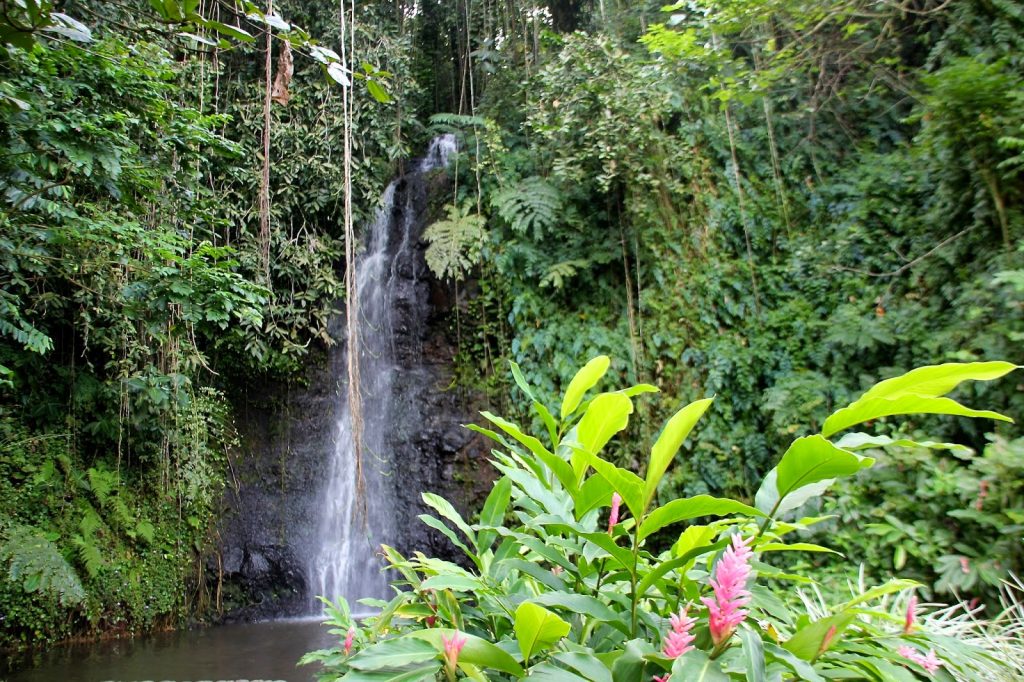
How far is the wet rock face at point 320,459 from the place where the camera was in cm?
641

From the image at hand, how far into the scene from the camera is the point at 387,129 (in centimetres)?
796

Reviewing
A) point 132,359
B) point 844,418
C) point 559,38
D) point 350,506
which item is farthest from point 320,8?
point 844,418

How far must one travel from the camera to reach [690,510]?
0.88 meters

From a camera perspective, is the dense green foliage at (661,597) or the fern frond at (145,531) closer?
the dense green foliage at (661,597)

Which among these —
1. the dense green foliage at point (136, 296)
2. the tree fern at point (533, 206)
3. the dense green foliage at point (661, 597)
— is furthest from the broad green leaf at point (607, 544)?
the tree fern at point (533, 206)

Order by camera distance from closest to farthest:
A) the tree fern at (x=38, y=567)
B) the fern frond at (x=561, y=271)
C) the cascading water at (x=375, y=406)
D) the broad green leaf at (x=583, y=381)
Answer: the broad green leaf at (x=583, y=381) < the tree fern at (x=38, y=567) < the cascading water at (x=375, y=406) < the fern frond at (x=561, y=271)

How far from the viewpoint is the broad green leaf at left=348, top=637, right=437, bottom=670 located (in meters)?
0.86

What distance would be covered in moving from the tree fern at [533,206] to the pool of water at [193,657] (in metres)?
4.46

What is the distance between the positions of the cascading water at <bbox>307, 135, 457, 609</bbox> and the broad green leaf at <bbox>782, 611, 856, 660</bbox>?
554 centimetres

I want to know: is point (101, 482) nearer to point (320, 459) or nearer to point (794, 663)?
point (320, 459)

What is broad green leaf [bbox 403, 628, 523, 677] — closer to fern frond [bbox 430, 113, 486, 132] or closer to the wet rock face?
the wet rock face

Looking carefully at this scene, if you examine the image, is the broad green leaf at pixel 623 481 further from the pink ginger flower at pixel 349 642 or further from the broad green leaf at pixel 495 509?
the pink ginger flower at pixel 349 642

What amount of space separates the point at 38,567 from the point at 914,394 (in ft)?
19.9

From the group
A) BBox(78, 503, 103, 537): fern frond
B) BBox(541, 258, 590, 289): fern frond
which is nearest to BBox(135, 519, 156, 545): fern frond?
BBox(78, 503, 103, 537): fern frond
